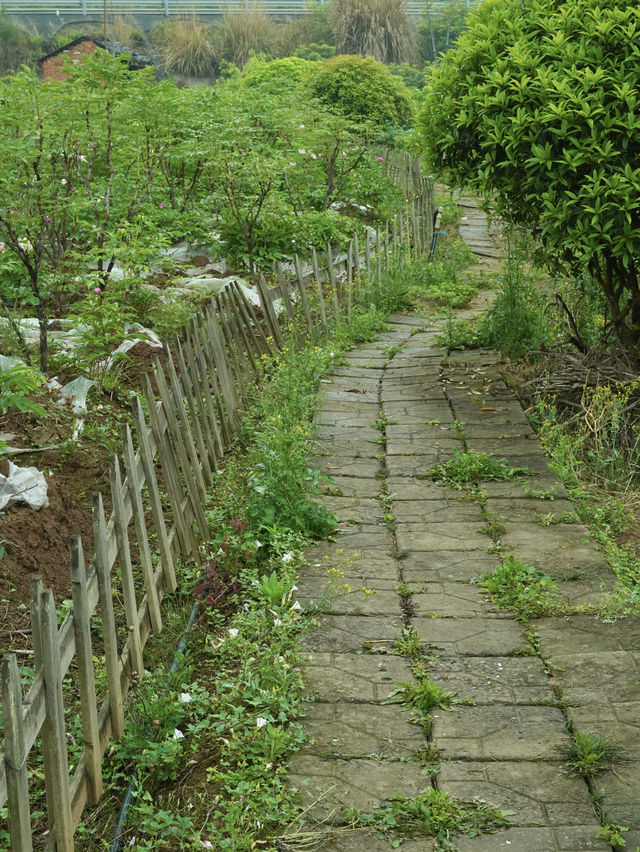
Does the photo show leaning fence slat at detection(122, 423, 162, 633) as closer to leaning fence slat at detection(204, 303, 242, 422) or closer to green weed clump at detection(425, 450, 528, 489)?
leaning fence slat at detection(204, 303, 242, 422)

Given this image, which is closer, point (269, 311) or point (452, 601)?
point (452, 601)

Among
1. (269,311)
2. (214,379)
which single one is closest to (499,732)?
(214,379)

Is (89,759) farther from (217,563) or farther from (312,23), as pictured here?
(312,23)

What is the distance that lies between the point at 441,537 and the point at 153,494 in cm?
159

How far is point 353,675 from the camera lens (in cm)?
364

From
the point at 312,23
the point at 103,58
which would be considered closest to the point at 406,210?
the point at 103,58

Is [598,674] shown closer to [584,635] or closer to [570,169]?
[584,635]

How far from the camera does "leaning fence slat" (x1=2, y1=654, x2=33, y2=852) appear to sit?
214 cm

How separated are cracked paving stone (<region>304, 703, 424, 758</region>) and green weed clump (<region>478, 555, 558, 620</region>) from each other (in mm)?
897

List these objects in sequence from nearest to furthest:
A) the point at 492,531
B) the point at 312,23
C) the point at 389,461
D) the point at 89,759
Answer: the point at 89,759 < the point at 492,531 < the point at 389,461 < the point at 312,23

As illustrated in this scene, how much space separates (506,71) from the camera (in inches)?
241

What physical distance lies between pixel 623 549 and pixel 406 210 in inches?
374

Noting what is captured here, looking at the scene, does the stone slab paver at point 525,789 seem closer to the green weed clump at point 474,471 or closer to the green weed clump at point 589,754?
the green weed clump at point 589,754

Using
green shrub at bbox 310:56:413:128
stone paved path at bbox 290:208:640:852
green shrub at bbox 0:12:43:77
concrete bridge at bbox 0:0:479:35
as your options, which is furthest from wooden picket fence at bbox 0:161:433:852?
concrete bridge at bbox 0:0:479:35
